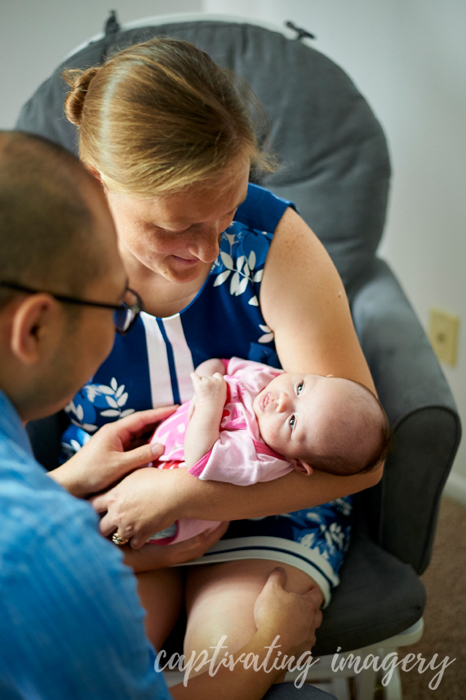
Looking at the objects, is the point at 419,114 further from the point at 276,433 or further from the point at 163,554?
the point at 163,554

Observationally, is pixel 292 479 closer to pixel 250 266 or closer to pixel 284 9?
pixel 250 266

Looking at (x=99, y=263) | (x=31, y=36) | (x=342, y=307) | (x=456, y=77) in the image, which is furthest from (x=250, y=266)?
(x=31, y=36)

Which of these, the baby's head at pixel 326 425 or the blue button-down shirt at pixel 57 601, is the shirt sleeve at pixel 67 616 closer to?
the blue button-down shirt at pixel 57 601

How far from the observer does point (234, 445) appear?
3.05 ft

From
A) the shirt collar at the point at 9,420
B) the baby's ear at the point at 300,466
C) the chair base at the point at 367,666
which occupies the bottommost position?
the chair base at the point at 367,666

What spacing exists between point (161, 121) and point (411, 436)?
626mm

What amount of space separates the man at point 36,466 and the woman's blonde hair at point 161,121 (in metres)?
0.24

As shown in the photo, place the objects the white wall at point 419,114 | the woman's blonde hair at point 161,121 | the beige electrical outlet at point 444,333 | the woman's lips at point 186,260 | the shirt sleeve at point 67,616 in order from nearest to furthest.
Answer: the shirt sleeve at point 67,616, the woman's blonde hair at point 161,121, the woman's lips at point 186,260, the white wall at point 419,114, the beige electrical outlet at point 444,333

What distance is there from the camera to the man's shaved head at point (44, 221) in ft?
1.55

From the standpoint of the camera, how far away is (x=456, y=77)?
4.83 feet

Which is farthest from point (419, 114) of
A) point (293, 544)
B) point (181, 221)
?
point (293, 544)

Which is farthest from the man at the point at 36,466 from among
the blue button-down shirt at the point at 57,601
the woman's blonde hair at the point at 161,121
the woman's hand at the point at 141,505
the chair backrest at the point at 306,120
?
the chair backrest at the point at 306,120

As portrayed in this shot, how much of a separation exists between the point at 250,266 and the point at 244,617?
0.58 m

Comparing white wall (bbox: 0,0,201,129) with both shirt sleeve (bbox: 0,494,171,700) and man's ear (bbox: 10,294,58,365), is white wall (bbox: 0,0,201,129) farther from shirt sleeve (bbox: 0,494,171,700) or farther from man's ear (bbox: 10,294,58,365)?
shirt sleeve (bbox: 0,494,171,700)
